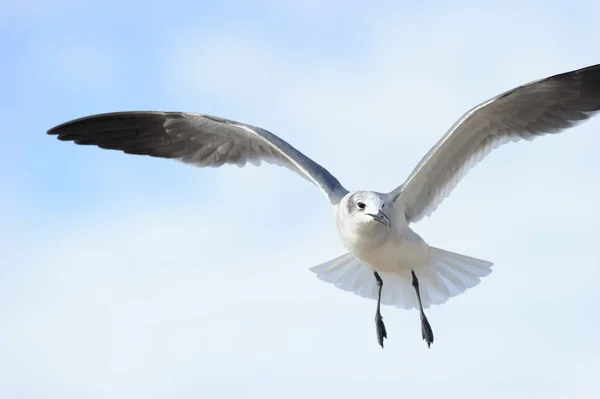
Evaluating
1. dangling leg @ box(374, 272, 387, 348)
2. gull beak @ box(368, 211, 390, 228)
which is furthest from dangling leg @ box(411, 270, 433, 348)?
gull beak @ box(368, 211, 390, 228)

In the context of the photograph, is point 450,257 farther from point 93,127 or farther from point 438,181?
point 93,127

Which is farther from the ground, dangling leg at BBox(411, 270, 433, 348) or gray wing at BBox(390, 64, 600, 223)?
gray wing at BBox(390, 64, 600, 223)

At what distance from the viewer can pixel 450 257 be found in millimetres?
10156

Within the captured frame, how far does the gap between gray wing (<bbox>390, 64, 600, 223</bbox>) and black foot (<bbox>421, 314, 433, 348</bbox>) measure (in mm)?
874

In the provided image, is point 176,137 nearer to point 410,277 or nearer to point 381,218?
point 410,277

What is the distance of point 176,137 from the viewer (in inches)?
428

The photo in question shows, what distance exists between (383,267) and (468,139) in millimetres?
1215

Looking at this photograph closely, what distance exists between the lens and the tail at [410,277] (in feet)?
33.4

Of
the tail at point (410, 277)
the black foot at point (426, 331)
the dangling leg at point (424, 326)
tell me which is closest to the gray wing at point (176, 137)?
the tail at point (410, 277)

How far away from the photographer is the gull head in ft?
30.0

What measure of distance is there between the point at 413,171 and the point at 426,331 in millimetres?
1320

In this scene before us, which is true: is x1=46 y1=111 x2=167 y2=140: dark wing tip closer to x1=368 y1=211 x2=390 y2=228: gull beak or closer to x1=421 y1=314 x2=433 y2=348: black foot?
x1=368 y1=211 x2=390 y2=228: gull beak

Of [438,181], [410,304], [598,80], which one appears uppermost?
[598,80]

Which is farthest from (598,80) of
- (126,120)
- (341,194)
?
(126,120)
